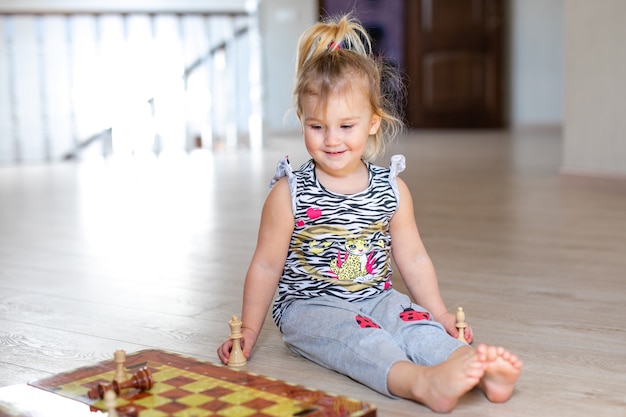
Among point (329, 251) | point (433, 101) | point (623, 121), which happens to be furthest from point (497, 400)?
point (433, 101)

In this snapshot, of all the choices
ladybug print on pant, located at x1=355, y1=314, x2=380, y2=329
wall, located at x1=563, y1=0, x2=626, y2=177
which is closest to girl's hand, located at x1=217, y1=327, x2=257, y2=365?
ladybug print on pant, located at x1=355, y1=314, x2=380, y2=329

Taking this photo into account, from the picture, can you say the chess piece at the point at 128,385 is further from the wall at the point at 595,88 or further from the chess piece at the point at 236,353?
the wall at the point at 595,88

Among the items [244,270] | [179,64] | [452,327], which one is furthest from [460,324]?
[179,64]

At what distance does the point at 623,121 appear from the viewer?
11.3 ft

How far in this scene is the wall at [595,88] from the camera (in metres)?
3.46

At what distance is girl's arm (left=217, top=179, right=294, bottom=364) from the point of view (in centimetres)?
144

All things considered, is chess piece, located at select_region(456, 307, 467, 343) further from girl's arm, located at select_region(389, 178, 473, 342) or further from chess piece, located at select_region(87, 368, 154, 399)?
chess piece, located at select_region(87, 368, 154, 399)

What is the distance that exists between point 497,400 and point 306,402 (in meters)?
0.27

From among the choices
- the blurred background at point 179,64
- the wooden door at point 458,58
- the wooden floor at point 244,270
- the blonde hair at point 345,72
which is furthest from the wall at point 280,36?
the blonde hair at point 345,72

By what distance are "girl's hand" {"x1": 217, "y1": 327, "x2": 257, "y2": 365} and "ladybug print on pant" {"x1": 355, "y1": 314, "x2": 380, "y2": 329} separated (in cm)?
20

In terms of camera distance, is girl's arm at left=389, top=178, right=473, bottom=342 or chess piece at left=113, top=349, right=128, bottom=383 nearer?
chess piece at left=113, top=349, right=128, bottom=383

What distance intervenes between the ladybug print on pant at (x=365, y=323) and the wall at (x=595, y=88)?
242 cm

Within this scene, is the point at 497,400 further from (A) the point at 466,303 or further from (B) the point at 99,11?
(B) the point at 99,11

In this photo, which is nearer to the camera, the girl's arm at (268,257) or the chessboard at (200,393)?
the chessboard at (200,393)
